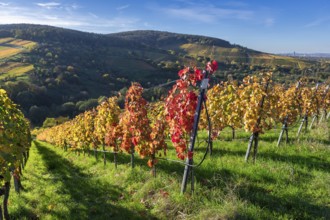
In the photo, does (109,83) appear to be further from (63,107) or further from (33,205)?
(33,205)

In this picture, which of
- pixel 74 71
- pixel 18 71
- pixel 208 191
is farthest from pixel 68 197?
pixel 74 71

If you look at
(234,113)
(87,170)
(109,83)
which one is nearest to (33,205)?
(87,170)

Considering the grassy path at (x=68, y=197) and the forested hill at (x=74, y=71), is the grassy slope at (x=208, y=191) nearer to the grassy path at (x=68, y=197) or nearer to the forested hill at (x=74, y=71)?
the grassy path at (x=68, y=197)

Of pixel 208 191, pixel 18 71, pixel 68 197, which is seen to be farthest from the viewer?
pixel 18 71

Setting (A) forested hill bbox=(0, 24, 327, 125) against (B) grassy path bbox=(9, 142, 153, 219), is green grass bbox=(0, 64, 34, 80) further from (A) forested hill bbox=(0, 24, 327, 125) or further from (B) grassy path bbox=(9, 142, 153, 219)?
(B) grassy path bbox=(9, 142, 153, 219)

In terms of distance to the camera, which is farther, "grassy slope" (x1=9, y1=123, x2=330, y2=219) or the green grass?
the green grass

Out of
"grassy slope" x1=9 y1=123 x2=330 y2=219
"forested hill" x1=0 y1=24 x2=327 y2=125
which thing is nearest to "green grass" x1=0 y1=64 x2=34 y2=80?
"forested hill" x1=0 y1=24 x2=327 y2=125

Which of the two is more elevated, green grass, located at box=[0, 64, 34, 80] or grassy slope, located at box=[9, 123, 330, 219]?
grassy slope, located at box=[9, 123, 330, 219]

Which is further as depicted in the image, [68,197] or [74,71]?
[74,71]

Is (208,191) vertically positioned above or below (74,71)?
above

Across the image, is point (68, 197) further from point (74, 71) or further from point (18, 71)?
point (74, 71)

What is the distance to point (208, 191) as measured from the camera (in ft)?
25.7

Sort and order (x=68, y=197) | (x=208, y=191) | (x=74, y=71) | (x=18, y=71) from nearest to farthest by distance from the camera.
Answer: (x=208, y=191) → (x=68, y=197) → (x=18, y=71) → (x=74, y=71)

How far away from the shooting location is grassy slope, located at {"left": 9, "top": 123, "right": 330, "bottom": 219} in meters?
7.06
